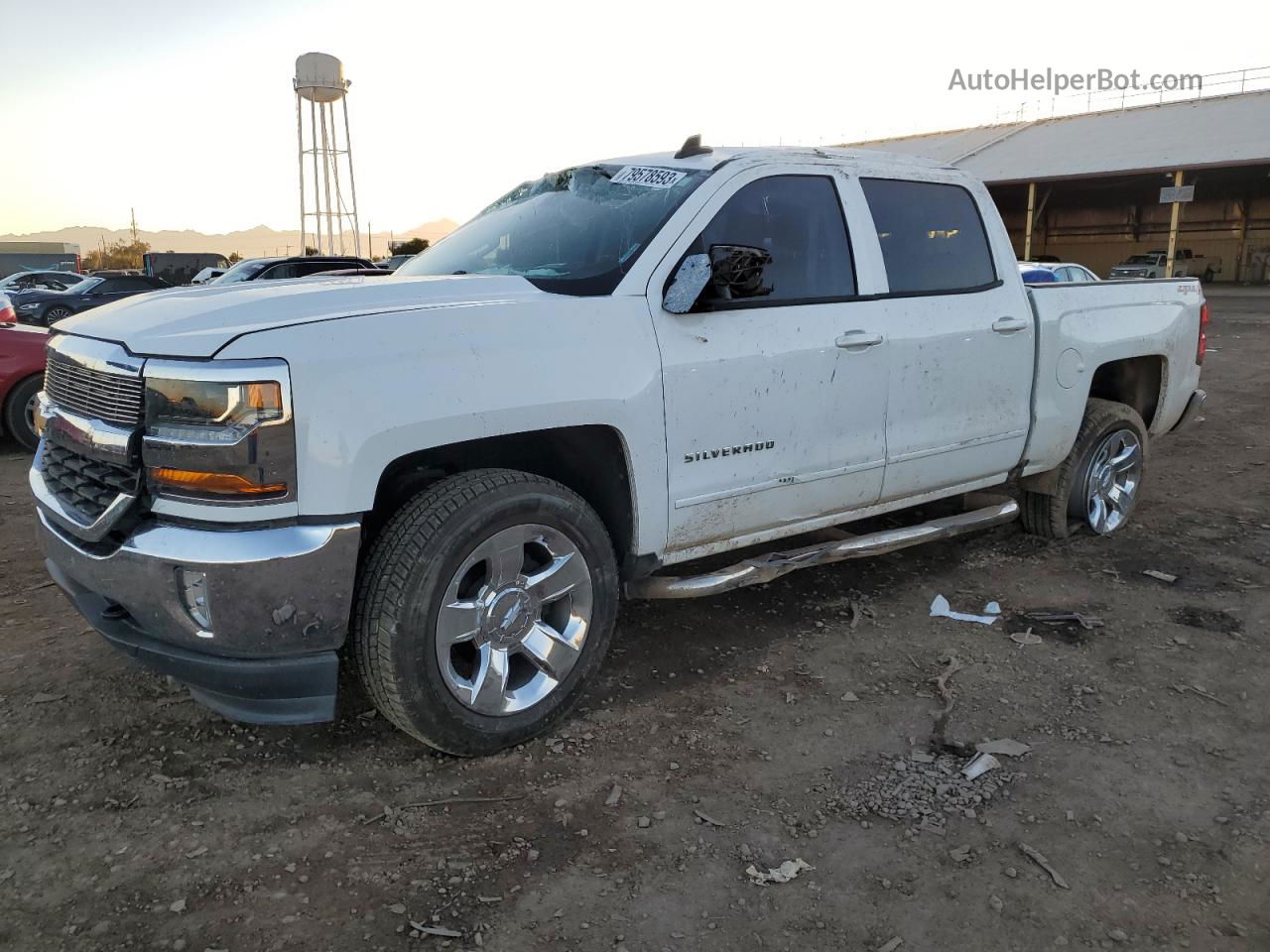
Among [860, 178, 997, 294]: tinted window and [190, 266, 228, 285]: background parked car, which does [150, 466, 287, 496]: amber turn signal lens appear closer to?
[860, 178, 997, 294]: tinted window

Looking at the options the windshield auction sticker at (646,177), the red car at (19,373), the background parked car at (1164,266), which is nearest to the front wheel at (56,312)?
the red car at (19,373)

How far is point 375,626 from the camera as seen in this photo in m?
2.78

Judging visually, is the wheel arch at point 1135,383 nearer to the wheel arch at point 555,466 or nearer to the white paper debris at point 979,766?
the white paper debris at point 979,766

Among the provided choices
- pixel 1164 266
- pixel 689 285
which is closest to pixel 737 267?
pixel 689 285

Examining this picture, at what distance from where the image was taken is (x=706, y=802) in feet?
9.38

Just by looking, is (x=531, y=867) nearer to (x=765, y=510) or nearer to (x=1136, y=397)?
(x=765, y=510)

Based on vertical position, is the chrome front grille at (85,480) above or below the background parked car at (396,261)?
below

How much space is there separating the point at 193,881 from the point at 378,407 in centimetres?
136

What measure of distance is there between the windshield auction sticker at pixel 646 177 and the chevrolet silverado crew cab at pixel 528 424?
0.02 metres

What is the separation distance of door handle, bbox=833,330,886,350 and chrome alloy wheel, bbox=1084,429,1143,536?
223 cm

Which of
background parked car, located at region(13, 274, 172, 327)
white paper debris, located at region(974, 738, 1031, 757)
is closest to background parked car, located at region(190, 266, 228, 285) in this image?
background parked car, located at region(13, 274, 172, 327)

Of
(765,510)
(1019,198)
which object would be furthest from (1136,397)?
(1019,198)

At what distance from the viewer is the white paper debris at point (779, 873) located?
250cm

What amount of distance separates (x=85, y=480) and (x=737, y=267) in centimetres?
220
